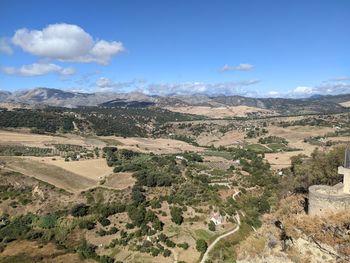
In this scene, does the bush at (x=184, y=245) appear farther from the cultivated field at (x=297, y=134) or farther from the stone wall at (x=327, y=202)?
the cultivated field at (x=297, y=134)

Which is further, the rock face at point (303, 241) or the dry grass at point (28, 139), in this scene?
the dry grass at point (28, 139)

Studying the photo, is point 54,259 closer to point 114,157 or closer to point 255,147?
point 114,157

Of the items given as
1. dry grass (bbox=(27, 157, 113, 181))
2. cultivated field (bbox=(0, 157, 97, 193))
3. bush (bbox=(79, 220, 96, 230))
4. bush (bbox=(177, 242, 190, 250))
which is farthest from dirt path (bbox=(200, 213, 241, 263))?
dry grass (bbox=(27, 157, 113, 181))

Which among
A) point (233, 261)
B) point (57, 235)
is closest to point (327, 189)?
point (233, 261)

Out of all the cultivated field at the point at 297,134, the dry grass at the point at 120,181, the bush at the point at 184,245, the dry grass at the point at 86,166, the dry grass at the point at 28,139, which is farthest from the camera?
the cultivated field at the point at 297,134

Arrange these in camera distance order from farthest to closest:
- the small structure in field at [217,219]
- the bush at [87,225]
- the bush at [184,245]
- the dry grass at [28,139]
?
1. the dry grass at [28,139]
2. the bush at [87,225]
3. the small structure in field at [217,219]
4. the bush at [184,245]

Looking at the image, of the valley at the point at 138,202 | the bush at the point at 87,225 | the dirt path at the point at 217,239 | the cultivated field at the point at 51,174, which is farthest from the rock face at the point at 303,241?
the cultivated field at the point at 51,174

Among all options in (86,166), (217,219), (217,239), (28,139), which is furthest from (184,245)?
(28,139)

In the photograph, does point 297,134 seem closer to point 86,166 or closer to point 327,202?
point 86,166
